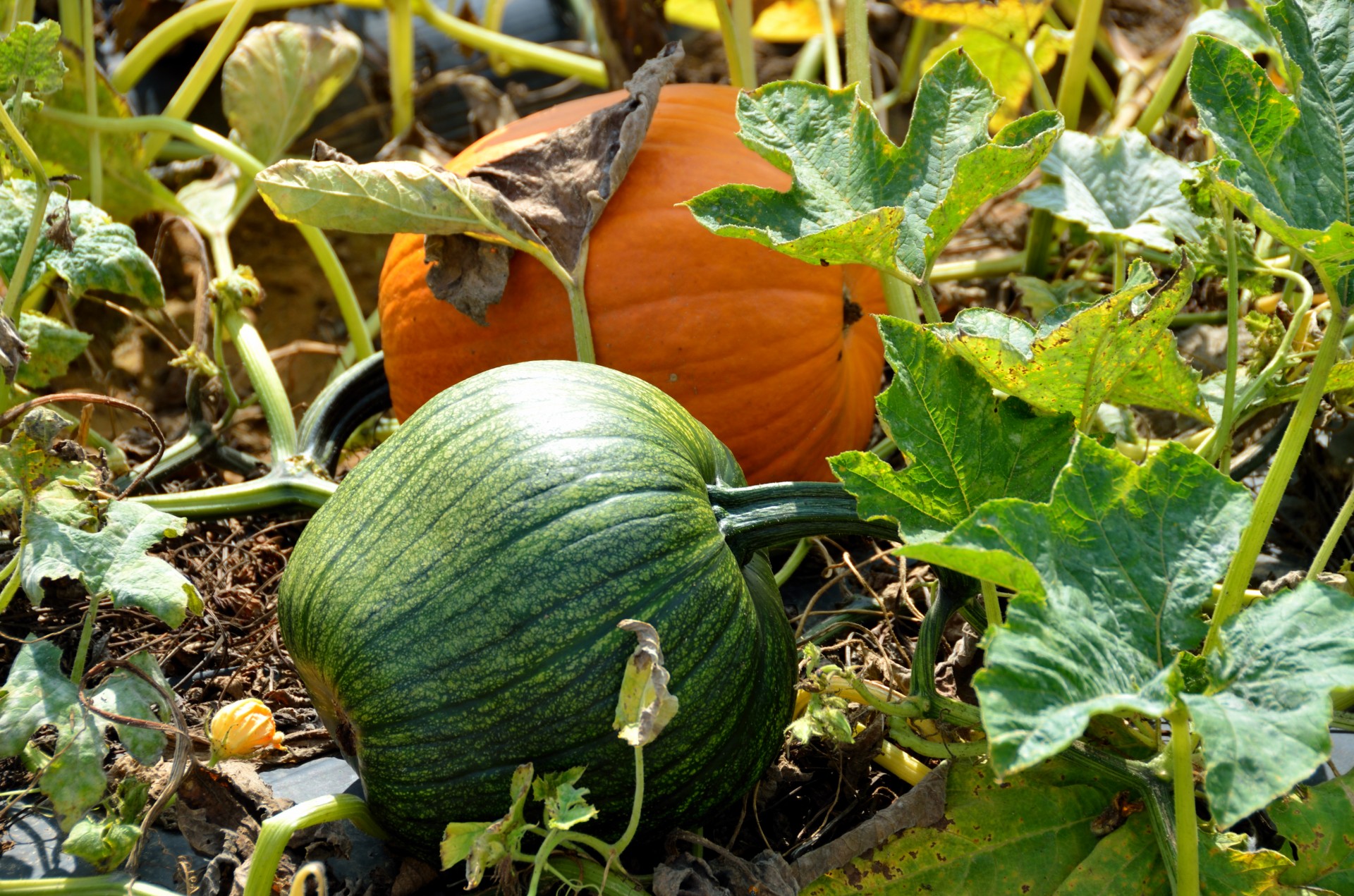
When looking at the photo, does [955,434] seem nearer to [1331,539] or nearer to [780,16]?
[1331,539]

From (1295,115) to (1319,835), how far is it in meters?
0.76

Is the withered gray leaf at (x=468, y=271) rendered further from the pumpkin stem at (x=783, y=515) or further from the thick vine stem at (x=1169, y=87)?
the thick vine stem at (x=1169, y=87)

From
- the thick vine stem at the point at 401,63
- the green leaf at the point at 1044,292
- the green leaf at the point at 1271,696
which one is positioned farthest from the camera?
the thick vine stem at the point at 401,63

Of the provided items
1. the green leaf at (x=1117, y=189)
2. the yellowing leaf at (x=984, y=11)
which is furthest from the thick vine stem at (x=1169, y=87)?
the green leaf at (x=1117, y=189)

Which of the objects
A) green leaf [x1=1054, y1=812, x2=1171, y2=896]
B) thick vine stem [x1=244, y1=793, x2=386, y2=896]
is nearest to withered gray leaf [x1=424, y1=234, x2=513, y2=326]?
A: thick vine stem [x1=244, y1=793, x2=386, y2=896]

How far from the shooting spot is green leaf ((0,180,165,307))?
170 cm

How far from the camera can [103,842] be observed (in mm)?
1212

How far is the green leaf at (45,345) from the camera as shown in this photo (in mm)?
1810

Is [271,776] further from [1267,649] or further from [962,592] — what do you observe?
[1267,649]

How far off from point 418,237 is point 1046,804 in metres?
1.28

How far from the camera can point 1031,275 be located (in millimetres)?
2322

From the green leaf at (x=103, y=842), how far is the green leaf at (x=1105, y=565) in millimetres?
895

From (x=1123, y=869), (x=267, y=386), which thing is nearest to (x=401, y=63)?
(x=267, y=386)

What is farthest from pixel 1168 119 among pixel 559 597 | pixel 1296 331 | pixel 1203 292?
pixel 559 597
